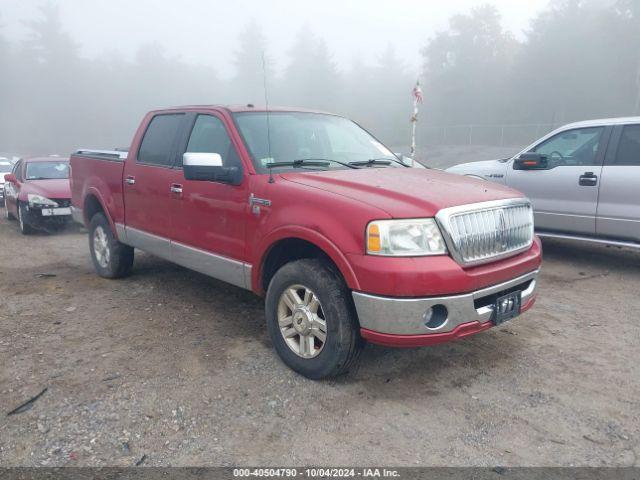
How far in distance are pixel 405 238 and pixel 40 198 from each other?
849cm

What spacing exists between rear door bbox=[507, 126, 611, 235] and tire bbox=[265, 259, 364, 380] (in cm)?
433

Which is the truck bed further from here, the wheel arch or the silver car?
the silver car

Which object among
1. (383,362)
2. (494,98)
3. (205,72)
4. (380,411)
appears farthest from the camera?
(205,72)

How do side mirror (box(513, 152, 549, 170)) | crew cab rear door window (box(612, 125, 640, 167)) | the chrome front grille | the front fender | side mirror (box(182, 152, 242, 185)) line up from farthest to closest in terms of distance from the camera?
1. side mirror (box(513, 152, 549, 170))
2. crew cab rear door window (box(612, 125, 640, 167))
3. the front fender
4. side mirror (box(182, 152, 242, 185))
5. the chrome front grille

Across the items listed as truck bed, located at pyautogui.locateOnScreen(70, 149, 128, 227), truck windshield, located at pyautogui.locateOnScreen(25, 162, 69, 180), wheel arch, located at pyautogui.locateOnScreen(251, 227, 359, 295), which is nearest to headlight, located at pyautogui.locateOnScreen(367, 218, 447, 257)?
wheel arch, located at pyautogui.locateOnScreen(251, 227, 359, 295)

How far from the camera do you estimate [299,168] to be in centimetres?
409

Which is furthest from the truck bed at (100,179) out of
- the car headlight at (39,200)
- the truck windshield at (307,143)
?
the car headlight at (39,200)

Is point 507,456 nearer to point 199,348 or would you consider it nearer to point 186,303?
point 199,348

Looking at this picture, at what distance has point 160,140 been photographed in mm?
5219

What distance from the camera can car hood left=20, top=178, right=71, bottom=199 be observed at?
9633mm

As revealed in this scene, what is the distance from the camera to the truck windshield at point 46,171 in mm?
10516

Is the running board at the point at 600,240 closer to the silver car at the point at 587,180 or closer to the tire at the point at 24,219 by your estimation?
the silver car at the point at 587,180

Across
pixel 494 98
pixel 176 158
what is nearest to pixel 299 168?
pixel 176 158

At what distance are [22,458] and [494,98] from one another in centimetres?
5324
